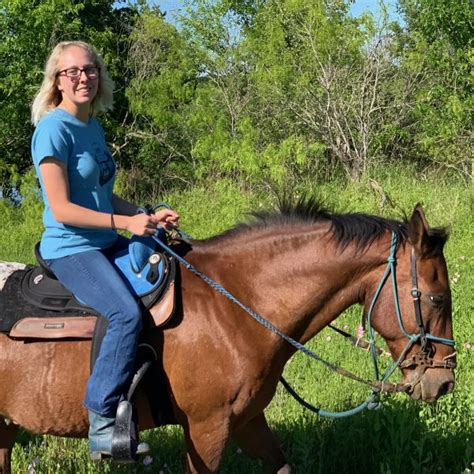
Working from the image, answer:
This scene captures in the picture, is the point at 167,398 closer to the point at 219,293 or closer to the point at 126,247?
the point at 219,293

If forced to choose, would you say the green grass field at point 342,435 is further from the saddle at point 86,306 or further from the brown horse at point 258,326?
the saddle at point 86,306

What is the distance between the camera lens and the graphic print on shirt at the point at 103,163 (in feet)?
10.7

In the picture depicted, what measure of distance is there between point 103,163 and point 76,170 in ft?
0.69

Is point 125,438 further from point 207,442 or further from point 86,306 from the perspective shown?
point 86,306

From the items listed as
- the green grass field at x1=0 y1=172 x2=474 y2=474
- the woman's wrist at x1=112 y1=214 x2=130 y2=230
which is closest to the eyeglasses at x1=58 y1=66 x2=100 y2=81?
the woman's wrist at x1=112 y1=214 x2=130 y2=230

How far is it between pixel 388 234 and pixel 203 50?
1557 cm

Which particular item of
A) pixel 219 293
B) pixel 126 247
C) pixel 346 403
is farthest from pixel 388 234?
pixel 346 403

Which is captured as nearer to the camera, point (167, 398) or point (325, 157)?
point (167, 398)

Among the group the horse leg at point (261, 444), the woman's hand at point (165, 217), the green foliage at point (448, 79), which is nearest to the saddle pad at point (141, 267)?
the woman's hand at point (165, 217)

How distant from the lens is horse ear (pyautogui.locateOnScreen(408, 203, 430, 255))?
9.87 ft

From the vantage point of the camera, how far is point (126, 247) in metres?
3.42

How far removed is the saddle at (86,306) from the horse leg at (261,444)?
932mm

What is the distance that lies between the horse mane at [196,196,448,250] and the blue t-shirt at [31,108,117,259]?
612 mm

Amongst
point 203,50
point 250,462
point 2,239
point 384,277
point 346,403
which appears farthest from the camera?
point 203,50
